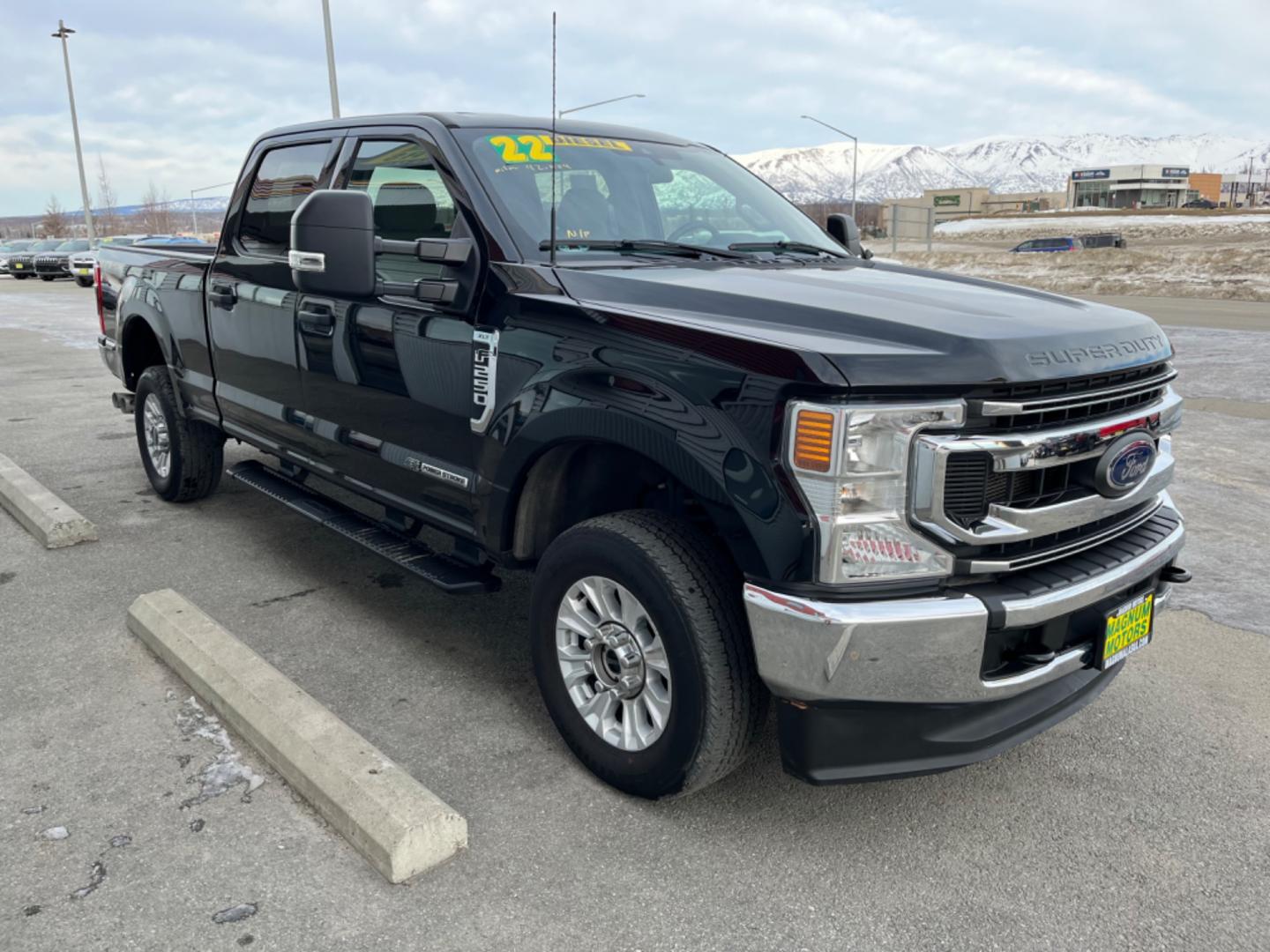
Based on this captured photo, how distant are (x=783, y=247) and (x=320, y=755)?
7.98ft

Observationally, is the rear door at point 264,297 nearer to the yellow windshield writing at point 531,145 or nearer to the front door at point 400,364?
the front door at point 400,364

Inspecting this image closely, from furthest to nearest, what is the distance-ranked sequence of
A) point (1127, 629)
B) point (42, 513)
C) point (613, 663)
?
point (42, 513) < point (613, 663) < point (1127, 629)

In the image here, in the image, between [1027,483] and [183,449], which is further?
[183,449]

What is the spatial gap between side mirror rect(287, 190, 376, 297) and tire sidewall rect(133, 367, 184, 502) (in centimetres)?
283

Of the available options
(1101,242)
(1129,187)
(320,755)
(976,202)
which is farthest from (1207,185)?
(320,755)

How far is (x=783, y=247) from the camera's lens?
3.98m

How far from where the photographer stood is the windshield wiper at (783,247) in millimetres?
3863

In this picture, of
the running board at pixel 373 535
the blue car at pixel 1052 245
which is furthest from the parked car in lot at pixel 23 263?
the blue car at pixel 1052 245

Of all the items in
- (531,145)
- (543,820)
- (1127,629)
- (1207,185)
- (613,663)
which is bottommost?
(543,820)

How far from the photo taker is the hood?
2.45m

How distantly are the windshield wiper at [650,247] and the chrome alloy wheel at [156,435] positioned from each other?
11.1 feet

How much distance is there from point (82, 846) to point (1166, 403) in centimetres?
320

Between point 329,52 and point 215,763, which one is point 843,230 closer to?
point 215,763

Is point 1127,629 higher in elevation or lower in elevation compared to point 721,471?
lower
